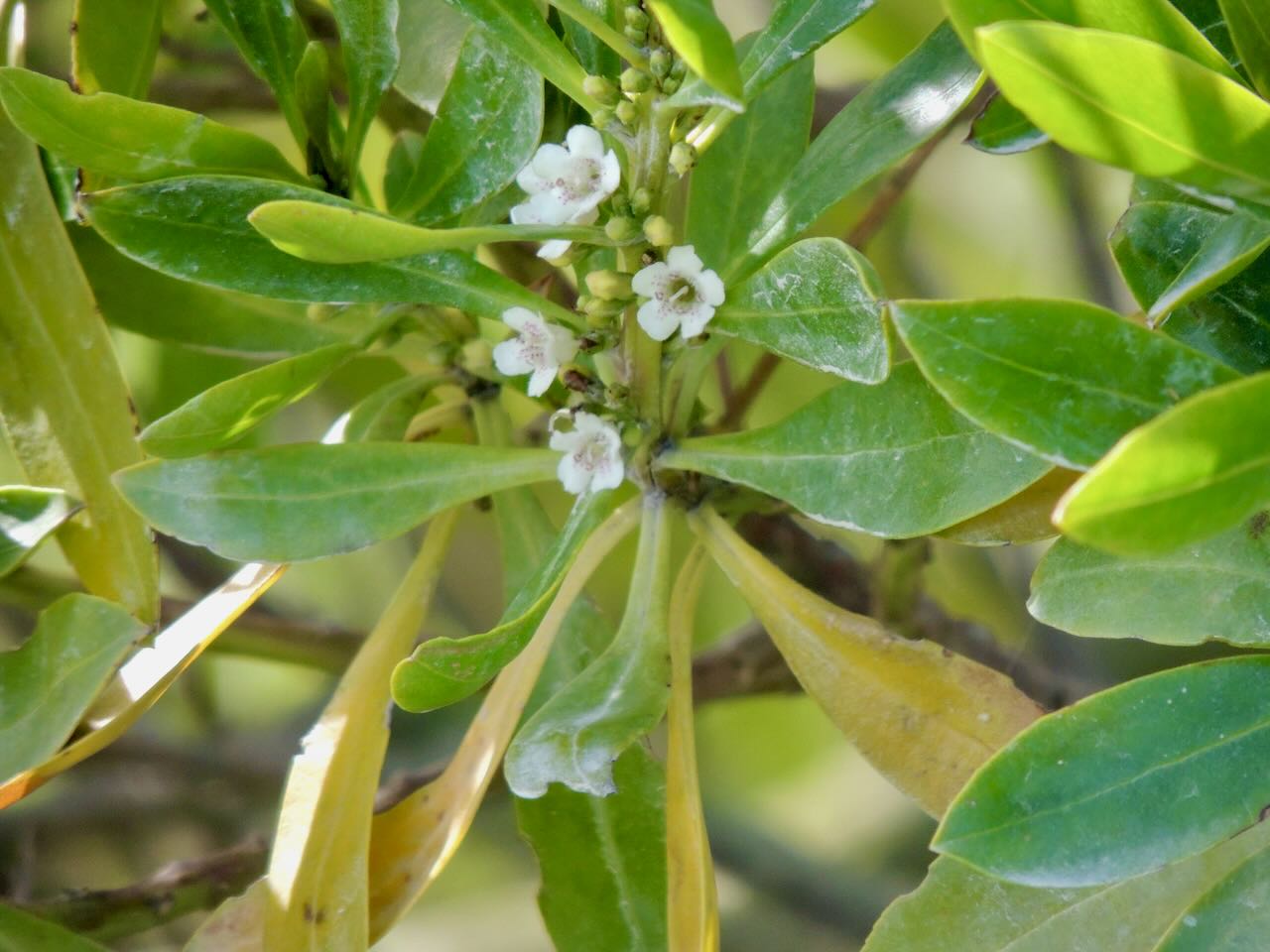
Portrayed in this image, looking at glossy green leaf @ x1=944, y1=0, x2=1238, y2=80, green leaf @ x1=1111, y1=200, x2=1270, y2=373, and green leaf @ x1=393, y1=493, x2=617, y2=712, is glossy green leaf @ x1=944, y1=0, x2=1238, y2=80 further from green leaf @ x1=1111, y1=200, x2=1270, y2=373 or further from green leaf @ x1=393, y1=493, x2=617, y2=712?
green leaf @ x1=393, y1=493, x2=617, y2=712

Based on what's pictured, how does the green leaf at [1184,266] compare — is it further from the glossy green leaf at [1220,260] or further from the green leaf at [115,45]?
the green leaf at [115,45]

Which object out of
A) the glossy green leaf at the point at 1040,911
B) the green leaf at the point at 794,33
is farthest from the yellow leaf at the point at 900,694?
the green leaf at the point at 794,33

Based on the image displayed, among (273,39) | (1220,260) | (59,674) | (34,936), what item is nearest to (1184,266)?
(1220,260)

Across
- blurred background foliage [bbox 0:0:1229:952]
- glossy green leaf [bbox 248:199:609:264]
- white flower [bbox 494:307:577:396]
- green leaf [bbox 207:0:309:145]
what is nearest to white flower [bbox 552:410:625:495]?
white flower [bbox 494:307:577:396]

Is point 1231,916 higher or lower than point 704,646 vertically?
higher

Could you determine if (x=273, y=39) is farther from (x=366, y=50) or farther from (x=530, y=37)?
(x=530, y=37)

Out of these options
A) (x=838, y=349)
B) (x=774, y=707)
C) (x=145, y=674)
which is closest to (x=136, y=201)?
(x=145, y=674)

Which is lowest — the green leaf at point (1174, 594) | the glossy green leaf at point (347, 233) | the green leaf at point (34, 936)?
the green leaf at point (34, 936)
